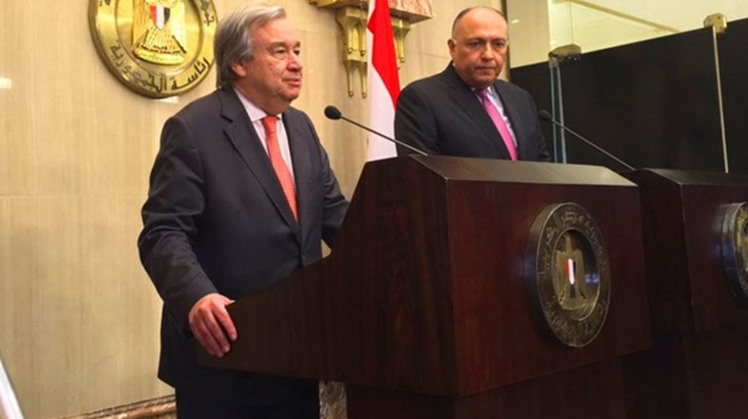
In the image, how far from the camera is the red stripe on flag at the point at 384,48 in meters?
3.80

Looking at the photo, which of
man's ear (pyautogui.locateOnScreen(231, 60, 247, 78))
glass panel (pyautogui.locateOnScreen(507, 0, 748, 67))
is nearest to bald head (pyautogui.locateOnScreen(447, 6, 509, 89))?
man's ear (pyautogui.locateOnScreen(231, 60, 247, 78))

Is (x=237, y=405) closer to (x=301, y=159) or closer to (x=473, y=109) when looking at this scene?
(x=301, y=159)

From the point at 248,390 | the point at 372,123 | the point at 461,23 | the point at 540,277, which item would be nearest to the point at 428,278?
the point at 540,277

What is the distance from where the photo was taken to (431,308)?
1146mm

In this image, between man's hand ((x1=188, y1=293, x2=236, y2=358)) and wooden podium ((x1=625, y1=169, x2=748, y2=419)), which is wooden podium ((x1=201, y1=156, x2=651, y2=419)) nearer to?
man's hand ((x1=188, y1=293, x2=236, y2=358))

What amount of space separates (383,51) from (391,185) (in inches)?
107

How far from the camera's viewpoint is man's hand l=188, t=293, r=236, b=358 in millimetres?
1423

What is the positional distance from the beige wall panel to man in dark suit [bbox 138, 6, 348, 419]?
4.01 feet

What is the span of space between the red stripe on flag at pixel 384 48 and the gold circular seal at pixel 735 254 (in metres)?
1.98

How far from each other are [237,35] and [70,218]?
1368 millimetres

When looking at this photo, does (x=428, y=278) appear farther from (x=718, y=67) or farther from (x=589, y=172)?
(x=718, y=67)

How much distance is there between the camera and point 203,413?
1673 millimetres

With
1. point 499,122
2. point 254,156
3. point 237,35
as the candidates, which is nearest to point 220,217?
point 254,156

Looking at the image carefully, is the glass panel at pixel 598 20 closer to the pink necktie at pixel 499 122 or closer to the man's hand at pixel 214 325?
the pink necktie at pixel 499 122
